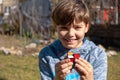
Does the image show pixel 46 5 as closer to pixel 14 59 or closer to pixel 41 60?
pixel 14 59

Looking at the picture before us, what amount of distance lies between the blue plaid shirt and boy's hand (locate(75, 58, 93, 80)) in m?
0.26

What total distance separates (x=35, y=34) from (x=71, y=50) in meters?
9.55

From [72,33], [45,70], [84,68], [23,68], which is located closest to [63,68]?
[84,68]

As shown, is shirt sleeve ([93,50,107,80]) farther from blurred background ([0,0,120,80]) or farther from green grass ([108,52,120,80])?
green grass ([108,52,120,80])

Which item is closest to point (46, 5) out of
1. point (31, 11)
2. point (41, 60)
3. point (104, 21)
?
point (31, 11)

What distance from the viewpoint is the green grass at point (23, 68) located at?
6141mm

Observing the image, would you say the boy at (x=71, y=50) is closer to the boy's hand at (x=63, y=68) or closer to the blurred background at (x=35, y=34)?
the boy's hand at (x=63, y=68)

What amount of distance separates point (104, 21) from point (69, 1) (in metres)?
7.95

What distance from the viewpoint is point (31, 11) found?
13031 millimetres

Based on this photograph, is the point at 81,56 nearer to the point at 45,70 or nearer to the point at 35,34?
the point at 45,70

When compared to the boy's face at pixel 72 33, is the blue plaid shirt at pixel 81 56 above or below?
below

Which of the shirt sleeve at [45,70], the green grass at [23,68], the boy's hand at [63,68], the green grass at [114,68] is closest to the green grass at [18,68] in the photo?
the green grass at [23,68]

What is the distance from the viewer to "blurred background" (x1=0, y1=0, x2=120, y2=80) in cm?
686

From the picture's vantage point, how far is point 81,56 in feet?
8.31
